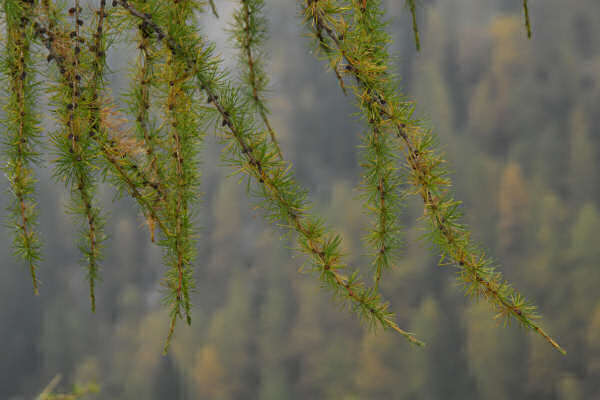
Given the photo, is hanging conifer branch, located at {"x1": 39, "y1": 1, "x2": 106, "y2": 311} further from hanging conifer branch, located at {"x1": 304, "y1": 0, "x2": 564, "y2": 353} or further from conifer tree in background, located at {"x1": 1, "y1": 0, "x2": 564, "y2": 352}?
hanging conifer branch, located at {"x1": 304, "y1": 0, "x2": 564, "y2": 353}

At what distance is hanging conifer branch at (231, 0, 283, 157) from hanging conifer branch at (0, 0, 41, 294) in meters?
0.12

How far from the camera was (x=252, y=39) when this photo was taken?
0.32 metres

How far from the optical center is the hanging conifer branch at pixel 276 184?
0.21m

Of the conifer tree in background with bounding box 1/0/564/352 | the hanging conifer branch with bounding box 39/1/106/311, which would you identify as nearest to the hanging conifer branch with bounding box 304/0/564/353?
the conifer tree in background with bounding box 1/0/564/352

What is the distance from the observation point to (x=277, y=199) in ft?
0.70

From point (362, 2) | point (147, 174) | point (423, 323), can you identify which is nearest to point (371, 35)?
point (362, 2)

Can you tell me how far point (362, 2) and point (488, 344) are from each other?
1834mm

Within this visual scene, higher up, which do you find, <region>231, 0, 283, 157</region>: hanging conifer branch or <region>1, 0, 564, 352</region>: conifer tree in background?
<region>231, 0, 283, 157</region>: hanging conifer branch

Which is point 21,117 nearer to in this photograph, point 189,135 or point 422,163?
point 189,135

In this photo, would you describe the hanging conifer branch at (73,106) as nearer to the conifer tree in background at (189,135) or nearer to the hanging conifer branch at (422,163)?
the conifer tree in background at (189,135)

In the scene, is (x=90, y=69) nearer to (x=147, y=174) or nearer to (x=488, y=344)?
(x=147, y=174)

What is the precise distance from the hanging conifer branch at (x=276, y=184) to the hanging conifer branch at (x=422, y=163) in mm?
36

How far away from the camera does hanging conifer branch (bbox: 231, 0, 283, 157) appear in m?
0.31

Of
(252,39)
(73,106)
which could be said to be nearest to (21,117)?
(73,106)
